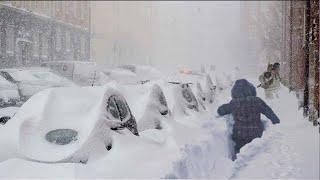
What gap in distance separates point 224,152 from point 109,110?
3481 millimetres

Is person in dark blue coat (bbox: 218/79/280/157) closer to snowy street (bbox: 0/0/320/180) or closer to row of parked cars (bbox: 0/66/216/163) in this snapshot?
snowy street (bbox: 0/0/320/180)

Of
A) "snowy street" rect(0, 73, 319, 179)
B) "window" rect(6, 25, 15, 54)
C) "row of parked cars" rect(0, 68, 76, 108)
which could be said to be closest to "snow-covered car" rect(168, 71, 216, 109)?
"row of parked cars" rect(0, 68, 76, 108)

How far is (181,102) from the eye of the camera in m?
11.4

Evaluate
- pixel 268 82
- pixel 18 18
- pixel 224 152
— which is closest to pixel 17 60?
pixel 18 18

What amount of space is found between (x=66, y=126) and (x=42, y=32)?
101 feet

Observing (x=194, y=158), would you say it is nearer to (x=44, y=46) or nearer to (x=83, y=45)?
(x=44, y=46)

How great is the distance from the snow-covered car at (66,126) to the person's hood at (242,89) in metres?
1.80

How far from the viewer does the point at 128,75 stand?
24.3m

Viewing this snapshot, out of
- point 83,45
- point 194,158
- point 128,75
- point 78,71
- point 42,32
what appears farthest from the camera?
point 83,45

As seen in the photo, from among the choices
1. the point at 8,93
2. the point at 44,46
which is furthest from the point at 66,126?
the point at 44,46

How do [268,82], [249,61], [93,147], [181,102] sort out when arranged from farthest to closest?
[249,61] < [268,82] < [181,102] < [93,147]

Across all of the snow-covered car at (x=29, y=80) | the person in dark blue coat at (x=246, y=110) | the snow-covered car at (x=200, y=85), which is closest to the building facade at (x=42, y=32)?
the snow-covered car at (x=200, y=85)

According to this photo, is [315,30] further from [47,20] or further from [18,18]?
[47,20]

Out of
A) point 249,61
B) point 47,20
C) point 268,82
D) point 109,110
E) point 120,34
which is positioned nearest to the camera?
point 109,110
